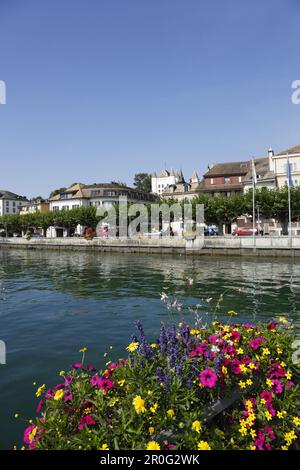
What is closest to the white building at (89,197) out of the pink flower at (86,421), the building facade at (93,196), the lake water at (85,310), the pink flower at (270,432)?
the building facade at (93,196)

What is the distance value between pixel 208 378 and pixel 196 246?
4506 cm

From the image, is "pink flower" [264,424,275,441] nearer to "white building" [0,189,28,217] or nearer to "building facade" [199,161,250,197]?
"building facade" [199,161,250,197]

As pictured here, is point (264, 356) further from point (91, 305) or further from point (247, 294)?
point (247, 294)

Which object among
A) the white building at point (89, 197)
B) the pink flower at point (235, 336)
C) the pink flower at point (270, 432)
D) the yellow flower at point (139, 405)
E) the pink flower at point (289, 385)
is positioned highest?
the white building at point (89, 197)

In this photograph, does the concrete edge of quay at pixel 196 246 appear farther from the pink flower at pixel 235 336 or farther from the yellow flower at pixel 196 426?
the yellow flower at pixel 196 426

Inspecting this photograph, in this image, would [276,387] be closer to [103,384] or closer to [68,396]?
[103,384]

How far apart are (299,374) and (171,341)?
1.90m

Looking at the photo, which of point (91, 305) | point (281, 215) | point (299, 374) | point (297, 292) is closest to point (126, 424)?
point (299, 374)

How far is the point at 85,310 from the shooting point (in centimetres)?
1535

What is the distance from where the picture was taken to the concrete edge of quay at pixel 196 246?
42.0 meters

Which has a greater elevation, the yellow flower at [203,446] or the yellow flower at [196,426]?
the yellow flower at [196,426]

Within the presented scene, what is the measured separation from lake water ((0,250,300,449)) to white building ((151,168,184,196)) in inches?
5376

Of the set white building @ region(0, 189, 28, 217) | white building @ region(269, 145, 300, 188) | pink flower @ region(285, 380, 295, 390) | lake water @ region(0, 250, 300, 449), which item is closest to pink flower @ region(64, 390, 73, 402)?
lake water @ region(0, 250, 300, 449)

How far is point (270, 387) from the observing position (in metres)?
4.29
